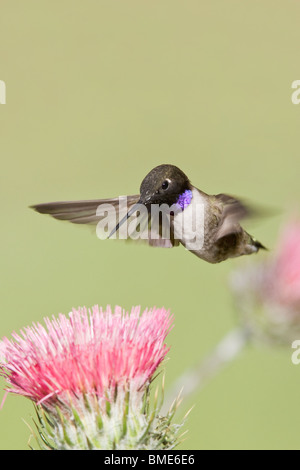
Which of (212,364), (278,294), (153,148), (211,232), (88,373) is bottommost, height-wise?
(88,373)

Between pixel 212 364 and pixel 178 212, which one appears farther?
pixel 212 364

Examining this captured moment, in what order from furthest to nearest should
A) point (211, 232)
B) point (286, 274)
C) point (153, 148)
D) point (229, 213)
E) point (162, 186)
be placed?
point (153, 148), point (286, 274), point (211, 232), point (229, 213), point (162, 186)

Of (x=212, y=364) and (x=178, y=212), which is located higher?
(x=178, y=212)

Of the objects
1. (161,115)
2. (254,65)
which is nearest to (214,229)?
(161,115)

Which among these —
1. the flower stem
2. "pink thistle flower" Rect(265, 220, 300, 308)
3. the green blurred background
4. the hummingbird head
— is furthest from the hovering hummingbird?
the green blurred background

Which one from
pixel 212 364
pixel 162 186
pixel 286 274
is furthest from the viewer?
pixel 286 274

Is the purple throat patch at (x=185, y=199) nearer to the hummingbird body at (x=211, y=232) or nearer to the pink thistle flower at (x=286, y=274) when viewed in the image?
Answer: the hummingbird body at (x=211, y=232)

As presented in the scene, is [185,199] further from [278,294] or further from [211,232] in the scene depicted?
[278,294]

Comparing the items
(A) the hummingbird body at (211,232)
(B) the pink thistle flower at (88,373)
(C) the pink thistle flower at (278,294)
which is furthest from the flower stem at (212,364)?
(B) the pink thistle flower at (88,373)

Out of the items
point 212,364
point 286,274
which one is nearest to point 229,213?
point 212,364
